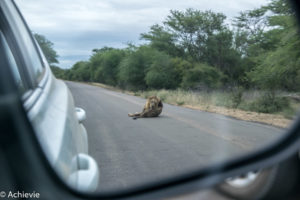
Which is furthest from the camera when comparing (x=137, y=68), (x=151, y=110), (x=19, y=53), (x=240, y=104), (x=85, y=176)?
(x=137, y=68)

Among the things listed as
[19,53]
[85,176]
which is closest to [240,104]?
[19,53]

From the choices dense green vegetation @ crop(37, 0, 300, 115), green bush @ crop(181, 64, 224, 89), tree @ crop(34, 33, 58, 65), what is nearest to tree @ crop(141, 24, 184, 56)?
dense green vegetation @ crop(37, 0, 300, 115)

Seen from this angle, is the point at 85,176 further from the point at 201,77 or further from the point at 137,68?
the point at 137,68

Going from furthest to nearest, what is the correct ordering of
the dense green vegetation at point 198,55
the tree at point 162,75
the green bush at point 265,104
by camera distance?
the tree at point 162,75 < the dense green vegetation at point 198,55 < the green bush at point 265,104

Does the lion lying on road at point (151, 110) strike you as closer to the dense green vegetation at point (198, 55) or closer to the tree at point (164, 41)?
the dense green vegetation at point (198, 55)

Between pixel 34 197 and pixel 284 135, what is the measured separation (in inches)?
59.7

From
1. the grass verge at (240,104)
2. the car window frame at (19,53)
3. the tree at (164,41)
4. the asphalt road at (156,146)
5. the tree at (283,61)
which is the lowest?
the asphalt road at (156,146)

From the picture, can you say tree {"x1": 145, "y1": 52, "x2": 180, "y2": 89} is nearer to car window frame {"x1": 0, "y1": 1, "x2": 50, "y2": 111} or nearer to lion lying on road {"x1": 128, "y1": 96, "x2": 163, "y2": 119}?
lion lying on road {"x1": 128, "y1": 96, "x2": 163, "y2": 119}

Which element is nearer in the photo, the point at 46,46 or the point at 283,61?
the point at 46,46

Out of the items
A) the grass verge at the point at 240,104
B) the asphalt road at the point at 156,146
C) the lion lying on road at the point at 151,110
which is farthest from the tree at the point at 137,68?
the asphalt road at the point at 156,146

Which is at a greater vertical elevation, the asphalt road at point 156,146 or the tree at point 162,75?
the tree at point 162,75

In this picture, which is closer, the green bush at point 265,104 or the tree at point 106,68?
the green bush at point 265,104

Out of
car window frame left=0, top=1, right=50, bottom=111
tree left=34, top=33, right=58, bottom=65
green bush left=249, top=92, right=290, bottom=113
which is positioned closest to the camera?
car window frame left=0, top=1, right=50, bottom=111

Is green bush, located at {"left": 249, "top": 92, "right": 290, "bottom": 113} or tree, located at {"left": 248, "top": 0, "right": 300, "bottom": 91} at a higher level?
tree, located at {"left": 248, "top": 0, "right": 300, "bottom": 91}
